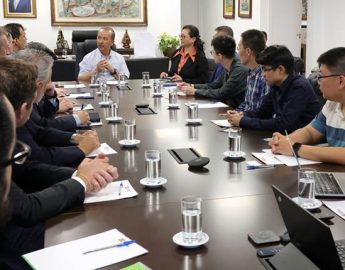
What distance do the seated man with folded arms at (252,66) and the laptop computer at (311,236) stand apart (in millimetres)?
2378

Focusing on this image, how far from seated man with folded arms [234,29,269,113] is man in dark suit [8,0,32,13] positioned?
5095 mm

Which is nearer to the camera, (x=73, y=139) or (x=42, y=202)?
(x=42, y=202)

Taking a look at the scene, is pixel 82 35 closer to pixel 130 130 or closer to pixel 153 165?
pixel 130 130

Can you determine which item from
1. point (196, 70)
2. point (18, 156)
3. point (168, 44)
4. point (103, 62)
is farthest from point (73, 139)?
point (168, 44)

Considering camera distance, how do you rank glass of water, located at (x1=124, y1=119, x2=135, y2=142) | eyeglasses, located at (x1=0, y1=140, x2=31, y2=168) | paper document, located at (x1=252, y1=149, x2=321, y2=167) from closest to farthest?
eyeglasses, located at (x1=0, y1=140, x2=31, y2=168), paper document, located at (x1=252, y1=149, x2=321, y2=167), glass of water, located at (x1=124, y1=119, x2=135, y2=142)

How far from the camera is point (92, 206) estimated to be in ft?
5.56

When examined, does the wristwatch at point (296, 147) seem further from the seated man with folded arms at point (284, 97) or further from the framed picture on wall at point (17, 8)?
the framed picture on wall at point (17, 8)

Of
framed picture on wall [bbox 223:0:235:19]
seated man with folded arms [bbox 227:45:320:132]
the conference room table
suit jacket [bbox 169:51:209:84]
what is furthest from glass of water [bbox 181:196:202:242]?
framed picture on wall [bbox 223:0:235:19]

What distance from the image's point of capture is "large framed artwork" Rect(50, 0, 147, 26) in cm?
801

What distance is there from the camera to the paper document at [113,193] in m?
1.76

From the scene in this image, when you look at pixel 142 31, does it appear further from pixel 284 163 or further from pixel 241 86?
pixel 284 163

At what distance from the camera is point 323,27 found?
6.53 meters

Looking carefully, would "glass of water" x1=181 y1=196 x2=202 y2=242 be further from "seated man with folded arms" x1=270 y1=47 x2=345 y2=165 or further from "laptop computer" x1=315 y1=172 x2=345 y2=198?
"seated man with folded arms" x1=270 y1=47 x2=345 y2=165

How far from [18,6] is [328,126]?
21.5 feet
